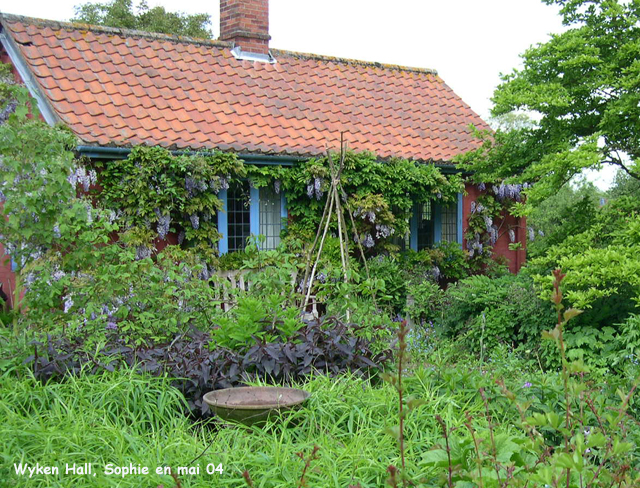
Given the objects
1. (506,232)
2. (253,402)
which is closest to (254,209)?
(506,232)

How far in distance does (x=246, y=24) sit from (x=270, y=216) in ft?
13.3

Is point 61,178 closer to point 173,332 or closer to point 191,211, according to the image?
point 173,332

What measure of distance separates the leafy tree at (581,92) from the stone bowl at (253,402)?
439 centimetres

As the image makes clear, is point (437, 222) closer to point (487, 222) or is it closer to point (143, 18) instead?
point (487, 222)

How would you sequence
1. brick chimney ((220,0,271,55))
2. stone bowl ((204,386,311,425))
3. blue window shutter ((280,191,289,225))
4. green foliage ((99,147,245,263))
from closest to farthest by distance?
1. stone bowl ((204,386,311,425))
2. green foliage ((99,147,245,263))
3. blue window shutter ((280,191,289,225))
4. brick chimney ((220,0,271,55))

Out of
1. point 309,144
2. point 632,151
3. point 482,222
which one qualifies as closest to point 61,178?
point 309,144

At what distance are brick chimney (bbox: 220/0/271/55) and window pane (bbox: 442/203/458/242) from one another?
4.67 m

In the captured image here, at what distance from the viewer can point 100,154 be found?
870 cm

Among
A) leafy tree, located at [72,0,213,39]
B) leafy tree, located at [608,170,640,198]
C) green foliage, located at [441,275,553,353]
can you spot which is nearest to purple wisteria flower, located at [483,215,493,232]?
green foliage, located at [441,275,553,353]

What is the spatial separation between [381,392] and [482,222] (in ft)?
27.5

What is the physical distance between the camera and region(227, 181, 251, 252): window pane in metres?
10.1

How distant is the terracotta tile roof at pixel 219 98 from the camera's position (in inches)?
372

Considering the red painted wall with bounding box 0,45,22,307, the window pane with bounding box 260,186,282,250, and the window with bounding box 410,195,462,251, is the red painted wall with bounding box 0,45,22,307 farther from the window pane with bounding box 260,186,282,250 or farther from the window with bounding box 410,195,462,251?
the window with bounding box 410,195,462,251

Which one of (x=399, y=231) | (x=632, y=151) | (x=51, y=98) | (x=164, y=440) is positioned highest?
(x=51, y=98)
